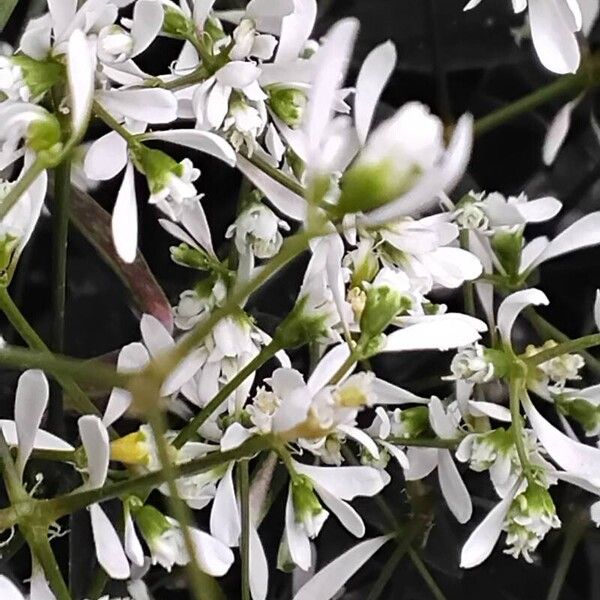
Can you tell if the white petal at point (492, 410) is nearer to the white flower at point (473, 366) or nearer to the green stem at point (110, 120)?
the white flower at point (473, 366)

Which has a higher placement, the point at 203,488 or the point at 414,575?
the point at 203,488

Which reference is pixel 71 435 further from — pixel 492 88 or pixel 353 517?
pixel 492 88

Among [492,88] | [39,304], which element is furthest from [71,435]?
[492,88]

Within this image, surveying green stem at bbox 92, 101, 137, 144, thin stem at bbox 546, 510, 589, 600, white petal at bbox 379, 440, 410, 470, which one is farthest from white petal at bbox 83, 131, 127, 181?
thin stem at bbox 546, 510, 589, 600

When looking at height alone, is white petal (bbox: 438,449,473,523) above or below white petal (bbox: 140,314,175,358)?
below

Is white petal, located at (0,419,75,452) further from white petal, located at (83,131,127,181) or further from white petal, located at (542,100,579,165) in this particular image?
white petal, located at (542,100,579,165)

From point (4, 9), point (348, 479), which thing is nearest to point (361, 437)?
point (348, 479)
